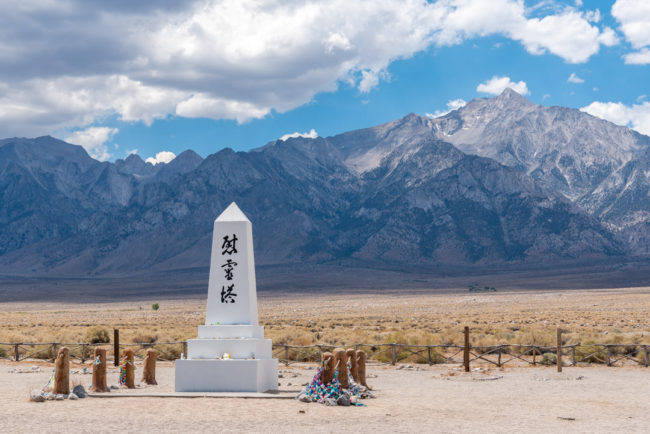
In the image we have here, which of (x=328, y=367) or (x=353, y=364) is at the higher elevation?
(x=328, y=367)

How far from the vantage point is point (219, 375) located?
63.1 feet

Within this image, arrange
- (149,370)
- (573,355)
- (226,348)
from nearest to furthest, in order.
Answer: (226,348) < (149,370) < (573,355)

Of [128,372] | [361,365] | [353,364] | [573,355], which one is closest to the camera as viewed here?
[353,364]

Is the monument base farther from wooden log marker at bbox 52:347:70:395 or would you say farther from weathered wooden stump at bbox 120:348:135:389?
wooden log marker at bbox 52:347:70:395

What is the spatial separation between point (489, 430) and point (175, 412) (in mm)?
6157

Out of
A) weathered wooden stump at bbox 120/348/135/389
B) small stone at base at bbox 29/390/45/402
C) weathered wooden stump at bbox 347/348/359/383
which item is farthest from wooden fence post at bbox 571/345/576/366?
small stone at base at bbox 29/390/45/402

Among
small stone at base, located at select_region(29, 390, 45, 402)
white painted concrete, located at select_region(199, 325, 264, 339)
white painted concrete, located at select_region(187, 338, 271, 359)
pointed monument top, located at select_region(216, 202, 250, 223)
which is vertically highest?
pointed monument top, located at select_region(216, 202, 250, 223)

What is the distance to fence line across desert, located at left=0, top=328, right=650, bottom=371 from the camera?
92.7 feet

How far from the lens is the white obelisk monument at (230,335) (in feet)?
63.1

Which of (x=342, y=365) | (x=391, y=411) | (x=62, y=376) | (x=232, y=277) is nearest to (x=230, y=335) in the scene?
(x=232, y=277)

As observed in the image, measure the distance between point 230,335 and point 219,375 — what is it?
995 mm

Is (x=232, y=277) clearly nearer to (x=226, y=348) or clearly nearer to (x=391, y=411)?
(x=226, y=348)

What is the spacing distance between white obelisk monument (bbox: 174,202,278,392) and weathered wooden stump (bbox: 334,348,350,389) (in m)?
2.23

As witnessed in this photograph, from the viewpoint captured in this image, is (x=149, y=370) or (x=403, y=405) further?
(x=149, y=370)
